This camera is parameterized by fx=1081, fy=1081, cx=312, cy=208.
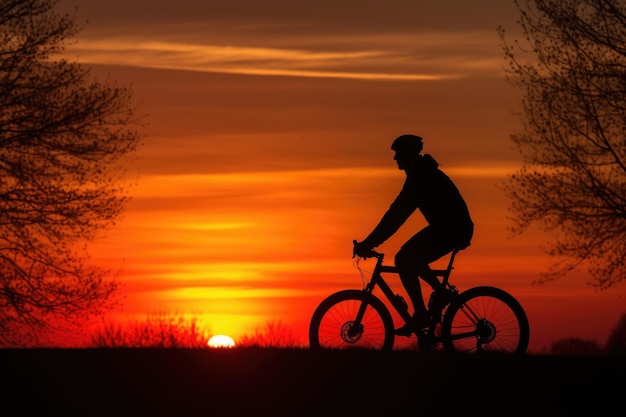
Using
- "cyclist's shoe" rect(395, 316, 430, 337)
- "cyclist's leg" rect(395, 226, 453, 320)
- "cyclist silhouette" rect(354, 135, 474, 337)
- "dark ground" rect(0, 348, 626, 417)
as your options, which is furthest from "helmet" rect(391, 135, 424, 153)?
"dark ground" rect(0, 348, 626, 417)

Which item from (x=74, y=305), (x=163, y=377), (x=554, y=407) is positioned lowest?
(x=554, y=407)

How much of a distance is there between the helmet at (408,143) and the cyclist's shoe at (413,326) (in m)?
1.82

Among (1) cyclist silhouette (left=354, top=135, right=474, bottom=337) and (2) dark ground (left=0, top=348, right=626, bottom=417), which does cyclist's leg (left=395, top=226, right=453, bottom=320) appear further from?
(2) dark ground (left=0, top=348, right=626, bottom=417)

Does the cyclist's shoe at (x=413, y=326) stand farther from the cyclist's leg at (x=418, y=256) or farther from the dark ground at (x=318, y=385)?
the dark ground at (x=318, y=385)

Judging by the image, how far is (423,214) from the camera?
11289 mm

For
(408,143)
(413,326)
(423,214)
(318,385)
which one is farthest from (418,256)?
(318,385)

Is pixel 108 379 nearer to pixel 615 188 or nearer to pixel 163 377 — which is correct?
pixel 163 377

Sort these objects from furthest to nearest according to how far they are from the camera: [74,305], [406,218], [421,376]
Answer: [74,305] < [406,218] < [421,376]

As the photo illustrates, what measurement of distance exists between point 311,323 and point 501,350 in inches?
81.1

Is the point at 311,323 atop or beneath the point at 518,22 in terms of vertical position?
beneath

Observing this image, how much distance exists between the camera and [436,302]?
1155 cm

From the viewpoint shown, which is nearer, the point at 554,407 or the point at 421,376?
the point at 554,407

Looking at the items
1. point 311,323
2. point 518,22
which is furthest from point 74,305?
point 311,323

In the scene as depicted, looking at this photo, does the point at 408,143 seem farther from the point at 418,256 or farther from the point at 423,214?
the point at 418,256
